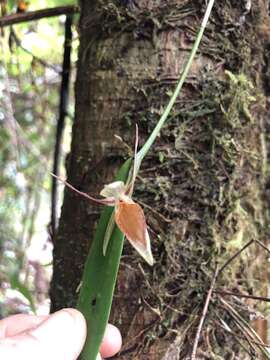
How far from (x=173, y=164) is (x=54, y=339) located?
0.95 ft

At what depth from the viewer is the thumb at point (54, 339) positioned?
519mm

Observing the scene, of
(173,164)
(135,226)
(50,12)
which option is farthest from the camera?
(50,12)

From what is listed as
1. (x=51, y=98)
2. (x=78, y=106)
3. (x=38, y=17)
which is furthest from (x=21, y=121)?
(x=78, y=106)

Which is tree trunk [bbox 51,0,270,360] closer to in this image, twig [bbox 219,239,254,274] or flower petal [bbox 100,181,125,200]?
twig [bbox 219,239,254,274]

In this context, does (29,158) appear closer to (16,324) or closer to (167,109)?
(16,324)

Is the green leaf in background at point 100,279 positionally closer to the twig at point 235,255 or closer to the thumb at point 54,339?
the thumb at point 54,339

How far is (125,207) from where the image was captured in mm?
475

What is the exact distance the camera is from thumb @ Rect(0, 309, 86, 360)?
519 mm

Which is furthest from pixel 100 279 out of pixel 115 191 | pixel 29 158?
pixel 29 158

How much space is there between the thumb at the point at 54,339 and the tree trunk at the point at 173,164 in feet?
0.56

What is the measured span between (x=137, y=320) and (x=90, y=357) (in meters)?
0.16

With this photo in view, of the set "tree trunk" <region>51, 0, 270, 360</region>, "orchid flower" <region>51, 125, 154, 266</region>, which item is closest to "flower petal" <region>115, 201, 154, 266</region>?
"orchid flower" <region>51, 125, 154, 266</region>

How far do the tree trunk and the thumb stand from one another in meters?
0.17

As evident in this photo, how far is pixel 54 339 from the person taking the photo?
0.55 m
